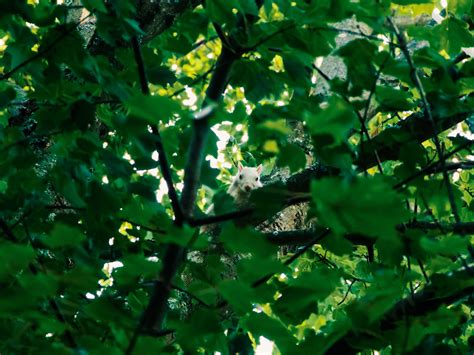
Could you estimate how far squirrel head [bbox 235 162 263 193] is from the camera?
199 inches

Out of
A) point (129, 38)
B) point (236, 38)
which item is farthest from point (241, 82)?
point (129, 38)

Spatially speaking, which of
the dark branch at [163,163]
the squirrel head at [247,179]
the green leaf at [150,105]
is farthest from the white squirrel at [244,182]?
the green leaf at [150,105]

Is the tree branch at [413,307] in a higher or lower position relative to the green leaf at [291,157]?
lower

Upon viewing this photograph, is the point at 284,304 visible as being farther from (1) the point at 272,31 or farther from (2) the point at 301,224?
(2) the point at 301,224

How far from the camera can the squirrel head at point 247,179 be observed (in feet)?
16.6

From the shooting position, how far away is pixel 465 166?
4.25ft

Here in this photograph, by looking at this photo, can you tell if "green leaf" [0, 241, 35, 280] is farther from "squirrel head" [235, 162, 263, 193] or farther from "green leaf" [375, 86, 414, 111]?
"squirrel head" [235, 162, 263, 193]

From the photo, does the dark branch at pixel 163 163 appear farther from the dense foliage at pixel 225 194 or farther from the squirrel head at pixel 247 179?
the squirrel head at pixel 247 179

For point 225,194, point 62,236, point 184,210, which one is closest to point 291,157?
point 225,194

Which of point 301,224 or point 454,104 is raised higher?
point 301,224

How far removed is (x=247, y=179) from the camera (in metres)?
5.20

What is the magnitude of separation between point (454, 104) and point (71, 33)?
2.89 ft

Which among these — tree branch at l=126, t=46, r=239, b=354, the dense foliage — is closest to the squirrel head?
the dense foliage

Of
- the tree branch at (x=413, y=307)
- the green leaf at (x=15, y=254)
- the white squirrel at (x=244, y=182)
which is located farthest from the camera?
the white squirrel at (x=244, y=182)
